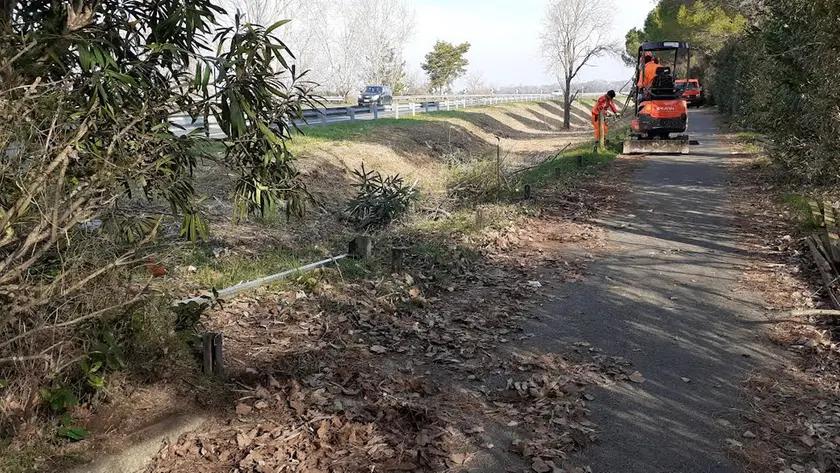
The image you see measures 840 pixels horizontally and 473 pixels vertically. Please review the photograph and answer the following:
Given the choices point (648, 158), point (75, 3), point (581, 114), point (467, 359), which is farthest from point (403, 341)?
point (581, 114)

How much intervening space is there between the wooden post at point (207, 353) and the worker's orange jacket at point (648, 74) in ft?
62.6

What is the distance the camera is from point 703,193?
1370 cm

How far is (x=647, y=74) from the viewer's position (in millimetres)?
20734

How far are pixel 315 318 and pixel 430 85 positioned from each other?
84278mm

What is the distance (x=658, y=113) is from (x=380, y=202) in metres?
12.2

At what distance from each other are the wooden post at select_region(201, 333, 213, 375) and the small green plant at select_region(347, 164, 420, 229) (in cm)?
648

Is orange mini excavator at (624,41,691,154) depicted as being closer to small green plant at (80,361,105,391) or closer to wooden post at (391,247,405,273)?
wooden post at (391,247,405,273)

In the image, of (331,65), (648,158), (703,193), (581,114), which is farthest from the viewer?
(581,114)

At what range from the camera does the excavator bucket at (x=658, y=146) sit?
20.1m

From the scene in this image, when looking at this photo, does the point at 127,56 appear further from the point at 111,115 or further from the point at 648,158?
the point at 648,158

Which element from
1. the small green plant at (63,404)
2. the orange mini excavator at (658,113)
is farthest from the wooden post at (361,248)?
the orange mini excavator at (658,113)

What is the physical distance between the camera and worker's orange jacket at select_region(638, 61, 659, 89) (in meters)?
20.7

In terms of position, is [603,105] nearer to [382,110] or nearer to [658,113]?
[658,113]

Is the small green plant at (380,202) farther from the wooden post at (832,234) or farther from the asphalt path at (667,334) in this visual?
the wooden post at (832,234)
